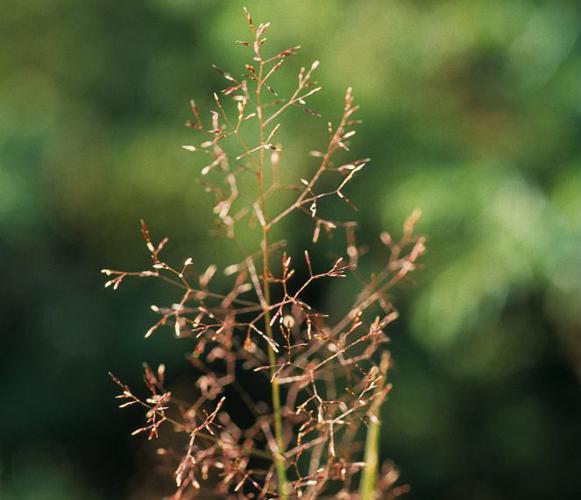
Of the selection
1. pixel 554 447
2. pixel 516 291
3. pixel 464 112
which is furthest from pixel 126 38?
pixel 554 447

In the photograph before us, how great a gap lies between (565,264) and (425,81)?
748 mm

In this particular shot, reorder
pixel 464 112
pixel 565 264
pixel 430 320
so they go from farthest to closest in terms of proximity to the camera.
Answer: pixel 464 112, pixel 430 320, pixel 565 264

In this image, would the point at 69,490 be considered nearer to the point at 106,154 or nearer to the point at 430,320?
the point at 106,154

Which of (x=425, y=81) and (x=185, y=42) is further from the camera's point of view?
(x=185, y=42)

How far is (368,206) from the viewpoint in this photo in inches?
102

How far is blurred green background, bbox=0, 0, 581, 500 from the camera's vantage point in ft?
7.70

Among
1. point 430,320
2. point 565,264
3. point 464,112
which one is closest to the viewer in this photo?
point 565,264

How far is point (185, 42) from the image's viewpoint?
2799mm

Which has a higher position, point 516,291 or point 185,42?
point 185,42

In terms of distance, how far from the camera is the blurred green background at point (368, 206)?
2.35 metres

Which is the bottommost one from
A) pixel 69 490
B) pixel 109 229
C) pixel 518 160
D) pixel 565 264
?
pixel 69 490

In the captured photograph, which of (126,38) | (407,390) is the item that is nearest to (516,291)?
(407,390)

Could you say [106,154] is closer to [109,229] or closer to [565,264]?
[109,229]

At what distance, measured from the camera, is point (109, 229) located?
115 inches
